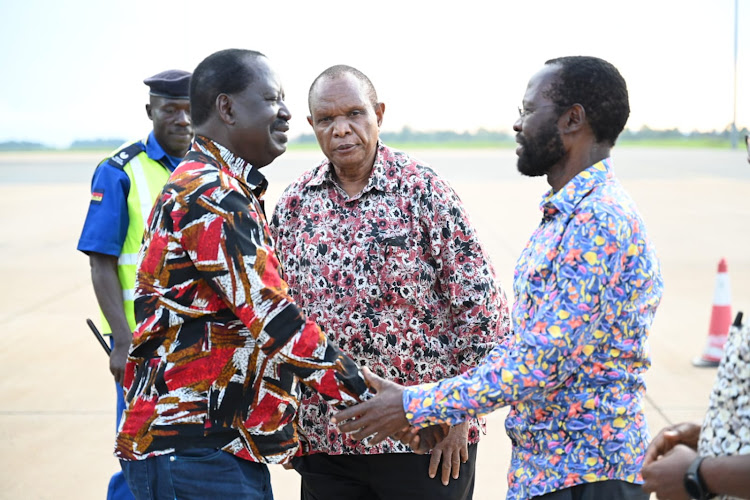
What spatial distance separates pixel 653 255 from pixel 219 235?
115 centimetres

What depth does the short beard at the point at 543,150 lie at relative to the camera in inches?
86.8

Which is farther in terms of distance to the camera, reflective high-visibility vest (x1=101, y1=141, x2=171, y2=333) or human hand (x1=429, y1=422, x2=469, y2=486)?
reflective high-visibility vest (x1=101, y1=141, x2=171, y2=333)

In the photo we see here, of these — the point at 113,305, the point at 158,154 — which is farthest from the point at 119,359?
the point at 158,154

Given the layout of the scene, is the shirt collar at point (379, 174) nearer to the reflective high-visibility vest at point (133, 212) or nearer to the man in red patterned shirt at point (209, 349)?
the man in red patterned shirt at point (209, 349)

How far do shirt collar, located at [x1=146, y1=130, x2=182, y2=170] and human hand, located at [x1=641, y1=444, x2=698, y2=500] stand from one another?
270 cm

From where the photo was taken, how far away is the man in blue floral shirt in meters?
2.02

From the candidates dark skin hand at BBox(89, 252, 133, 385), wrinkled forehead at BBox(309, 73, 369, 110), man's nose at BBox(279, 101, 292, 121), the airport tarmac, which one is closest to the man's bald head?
wrinkled forehead at BBox(309, 73, 369, 110)

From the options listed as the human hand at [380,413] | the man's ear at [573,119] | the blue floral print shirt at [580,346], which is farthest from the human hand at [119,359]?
the man's ear at [573,119]

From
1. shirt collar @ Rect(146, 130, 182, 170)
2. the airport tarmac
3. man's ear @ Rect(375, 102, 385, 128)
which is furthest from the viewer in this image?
the airport tarmac

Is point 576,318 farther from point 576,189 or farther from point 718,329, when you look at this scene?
point 718,329

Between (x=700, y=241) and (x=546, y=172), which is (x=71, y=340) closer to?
(x=546, y=172)

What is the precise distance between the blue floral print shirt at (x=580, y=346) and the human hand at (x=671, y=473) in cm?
22

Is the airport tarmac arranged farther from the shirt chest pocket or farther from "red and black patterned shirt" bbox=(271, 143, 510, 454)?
the shirt chest pocket

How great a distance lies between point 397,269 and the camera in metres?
2.85
